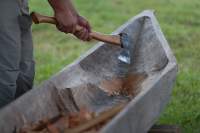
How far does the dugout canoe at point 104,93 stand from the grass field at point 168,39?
2.76 feet

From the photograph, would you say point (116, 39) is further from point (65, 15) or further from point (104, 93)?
point (65, 15)

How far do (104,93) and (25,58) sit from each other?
25.5 inches

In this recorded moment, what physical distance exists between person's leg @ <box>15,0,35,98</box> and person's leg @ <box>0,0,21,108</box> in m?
0.21

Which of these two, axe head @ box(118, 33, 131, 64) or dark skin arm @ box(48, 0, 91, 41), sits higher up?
dark skin arm @ box(48, 0, 91, 41)

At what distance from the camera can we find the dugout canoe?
488cm

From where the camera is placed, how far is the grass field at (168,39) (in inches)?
287

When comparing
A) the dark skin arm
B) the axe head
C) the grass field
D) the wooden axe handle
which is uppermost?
the dark skin arm

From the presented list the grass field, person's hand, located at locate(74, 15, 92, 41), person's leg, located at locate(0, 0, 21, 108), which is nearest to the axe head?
person's hand, located at locate(74, 15, 92, 41)

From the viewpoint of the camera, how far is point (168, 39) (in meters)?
9.70

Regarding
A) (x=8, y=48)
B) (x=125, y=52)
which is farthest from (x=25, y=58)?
(x=125, y=52)

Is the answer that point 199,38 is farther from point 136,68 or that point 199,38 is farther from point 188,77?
point 136,68

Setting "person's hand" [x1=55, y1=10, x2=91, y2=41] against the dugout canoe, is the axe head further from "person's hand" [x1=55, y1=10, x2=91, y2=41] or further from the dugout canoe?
"person's hand" [x1=55, y1=10, x2=91, y2=41]

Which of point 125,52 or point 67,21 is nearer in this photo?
point 67,21

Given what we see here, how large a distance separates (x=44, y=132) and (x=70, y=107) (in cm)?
61
